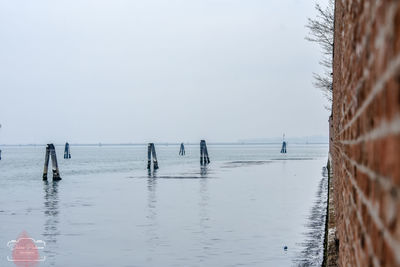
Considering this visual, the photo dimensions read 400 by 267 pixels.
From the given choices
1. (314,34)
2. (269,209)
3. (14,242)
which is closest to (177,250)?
(14,242)

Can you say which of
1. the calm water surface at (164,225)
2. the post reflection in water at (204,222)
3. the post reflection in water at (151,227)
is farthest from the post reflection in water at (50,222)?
the post reflection in water at (204,222)

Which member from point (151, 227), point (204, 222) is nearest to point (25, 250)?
point (151, 227)

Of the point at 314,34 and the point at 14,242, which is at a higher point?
the point at 314,34

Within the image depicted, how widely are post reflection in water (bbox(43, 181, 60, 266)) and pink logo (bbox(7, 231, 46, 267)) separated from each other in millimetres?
229

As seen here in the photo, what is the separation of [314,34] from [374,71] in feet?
104

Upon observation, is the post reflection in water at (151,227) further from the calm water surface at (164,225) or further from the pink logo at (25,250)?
the pink logo at (25,250)

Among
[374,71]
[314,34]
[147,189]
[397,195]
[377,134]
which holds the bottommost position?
[147,189]

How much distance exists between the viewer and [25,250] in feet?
52.5

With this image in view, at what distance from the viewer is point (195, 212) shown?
2334 centimetres

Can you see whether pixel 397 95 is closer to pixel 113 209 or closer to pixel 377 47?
pixel 377 47

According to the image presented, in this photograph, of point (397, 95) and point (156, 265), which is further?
point (156, 265)

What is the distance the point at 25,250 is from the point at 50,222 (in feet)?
16.7

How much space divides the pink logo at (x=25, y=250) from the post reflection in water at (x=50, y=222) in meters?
0.23

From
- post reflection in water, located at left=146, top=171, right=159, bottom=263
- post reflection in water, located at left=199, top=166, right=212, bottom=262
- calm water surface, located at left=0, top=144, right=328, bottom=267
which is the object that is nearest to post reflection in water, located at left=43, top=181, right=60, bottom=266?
calm water surface, located at left=0, top=144, right=328, bottom=267
